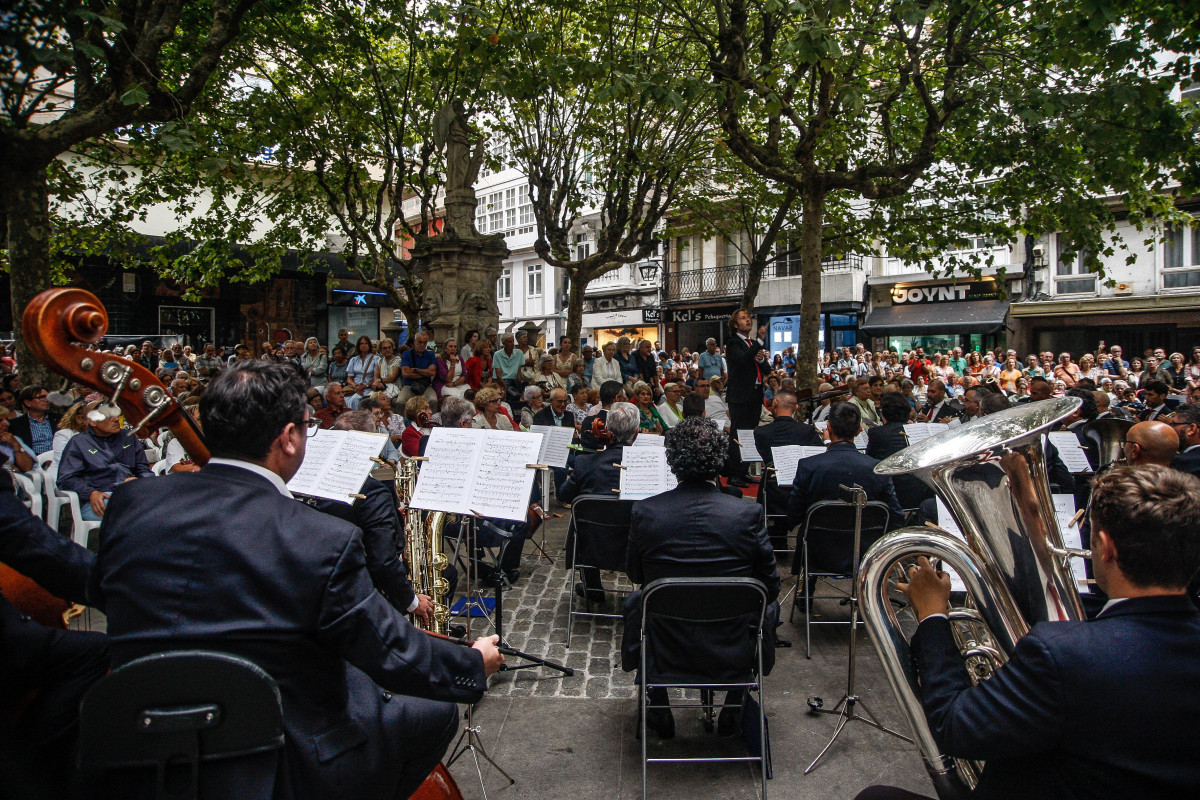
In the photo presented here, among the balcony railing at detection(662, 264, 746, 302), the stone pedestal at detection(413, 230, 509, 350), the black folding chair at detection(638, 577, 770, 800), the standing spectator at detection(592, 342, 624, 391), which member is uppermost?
the balcony railing at detection(662, 264, 746, 302)

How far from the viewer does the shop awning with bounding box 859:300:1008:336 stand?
23.0 m

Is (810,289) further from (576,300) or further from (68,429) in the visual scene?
(68,429)

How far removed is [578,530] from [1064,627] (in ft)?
11.2

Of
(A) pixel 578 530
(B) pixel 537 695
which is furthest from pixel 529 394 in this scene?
(B) pixel 537 695

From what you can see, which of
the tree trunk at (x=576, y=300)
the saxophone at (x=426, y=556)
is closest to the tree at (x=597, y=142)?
the tree trunk at (x=576, y=300)

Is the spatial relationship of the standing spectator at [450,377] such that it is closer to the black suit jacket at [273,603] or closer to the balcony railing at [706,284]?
the black suit jacket at [273,603]

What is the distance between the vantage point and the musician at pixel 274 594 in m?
1.56

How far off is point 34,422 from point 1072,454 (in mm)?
9198

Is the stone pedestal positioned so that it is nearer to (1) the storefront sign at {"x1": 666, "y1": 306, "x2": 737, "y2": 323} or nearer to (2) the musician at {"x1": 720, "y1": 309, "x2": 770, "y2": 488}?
(2) the musician at {"x1": 720, "y1": 309, "x2": 770, "y2": 488}

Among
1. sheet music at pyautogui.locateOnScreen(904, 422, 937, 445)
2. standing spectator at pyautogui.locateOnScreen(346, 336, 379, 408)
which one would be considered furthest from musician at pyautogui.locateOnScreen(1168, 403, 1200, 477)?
standing spectator at pyautogui.locateOnScreen(346, 336, 379, 408)

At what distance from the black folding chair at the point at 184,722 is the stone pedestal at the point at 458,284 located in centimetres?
943

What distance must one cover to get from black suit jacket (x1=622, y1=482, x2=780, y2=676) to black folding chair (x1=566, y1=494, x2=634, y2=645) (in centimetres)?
114

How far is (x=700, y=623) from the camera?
3064mm

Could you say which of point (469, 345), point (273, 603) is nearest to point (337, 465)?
point (273, 603)
